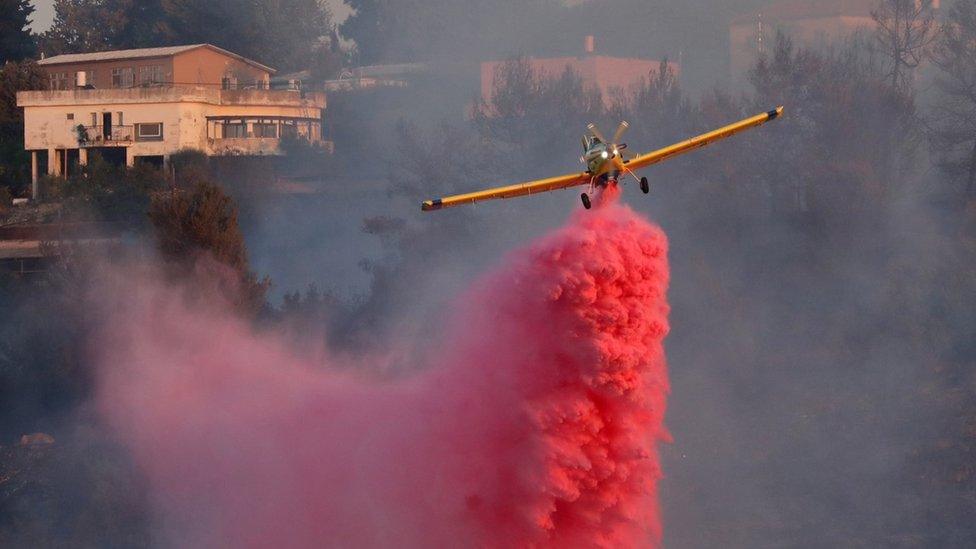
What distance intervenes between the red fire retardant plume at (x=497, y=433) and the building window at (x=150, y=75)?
5988 cm

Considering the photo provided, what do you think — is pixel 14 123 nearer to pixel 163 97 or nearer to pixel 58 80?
pixel 58 80

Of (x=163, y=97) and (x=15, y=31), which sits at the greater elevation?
(x=15, y=31)

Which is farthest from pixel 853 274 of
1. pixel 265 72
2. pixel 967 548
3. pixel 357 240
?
pixel 265 72

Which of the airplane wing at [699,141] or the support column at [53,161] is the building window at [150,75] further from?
the airplane wing at [699,141]

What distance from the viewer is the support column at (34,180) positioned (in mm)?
96669

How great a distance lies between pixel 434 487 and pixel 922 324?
122 feet

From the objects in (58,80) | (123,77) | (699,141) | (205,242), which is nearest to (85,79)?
(123,77)

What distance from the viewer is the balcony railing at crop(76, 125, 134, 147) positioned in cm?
9681

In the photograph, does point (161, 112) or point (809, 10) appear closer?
point (161, 112)

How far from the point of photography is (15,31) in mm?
128125

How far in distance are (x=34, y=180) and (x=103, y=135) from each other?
628cm

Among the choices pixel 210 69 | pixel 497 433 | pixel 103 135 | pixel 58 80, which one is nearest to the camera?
pixel 497 433

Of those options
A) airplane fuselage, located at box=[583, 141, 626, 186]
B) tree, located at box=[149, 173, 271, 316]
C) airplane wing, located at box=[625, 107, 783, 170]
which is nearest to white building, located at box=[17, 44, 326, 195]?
tree, located at box=[149, 173, 271, 316]

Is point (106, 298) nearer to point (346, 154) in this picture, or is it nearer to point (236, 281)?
point (236, 281)
